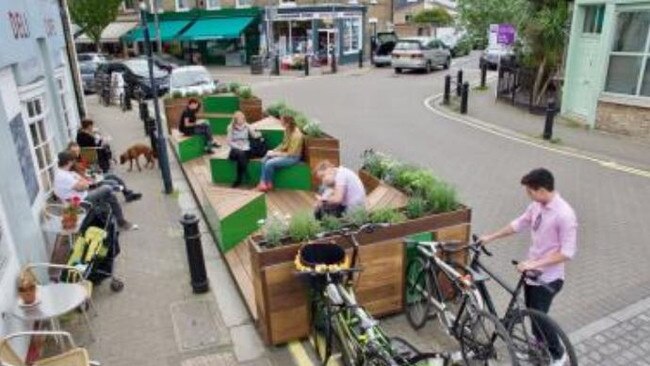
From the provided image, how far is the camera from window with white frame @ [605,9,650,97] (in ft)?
39.8

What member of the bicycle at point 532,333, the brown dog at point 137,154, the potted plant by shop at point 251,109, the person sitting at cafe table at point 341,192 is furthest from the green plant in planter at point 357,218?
the potted plant by shop at point 251,109

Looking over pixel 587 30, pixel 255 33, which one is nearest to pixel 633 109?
pixel 587 30

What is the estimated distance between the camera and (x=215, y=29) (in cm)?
3378

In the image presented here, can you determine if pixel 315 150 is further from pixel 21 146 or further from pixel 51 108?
pixel 51 108

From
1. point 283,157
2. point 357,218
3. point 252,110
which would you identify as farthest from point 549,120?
point 357,218

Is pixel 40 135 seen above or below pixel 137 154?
above

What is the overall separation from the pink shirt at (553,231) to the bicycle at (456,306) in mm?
580

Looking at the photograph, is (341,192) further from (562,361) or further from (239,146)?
(239,146)

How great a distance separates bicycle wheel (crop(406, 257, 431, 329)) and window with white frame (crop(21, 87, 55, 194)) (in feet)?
18.7

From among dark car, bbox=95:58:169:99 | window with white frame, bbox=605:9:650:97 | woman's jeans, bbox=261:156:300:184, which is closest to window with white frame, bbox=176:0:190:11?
dark car, bbox=95:58:169:99

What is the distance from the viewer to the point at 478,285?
188 inches

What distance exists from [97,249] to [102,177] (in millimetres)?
3250

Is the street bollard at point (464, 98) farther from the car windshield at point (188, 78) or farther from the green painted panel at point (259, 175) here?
the green painted panel at point (259, 175)

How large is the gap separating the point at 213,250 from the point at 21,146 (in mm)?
2911
